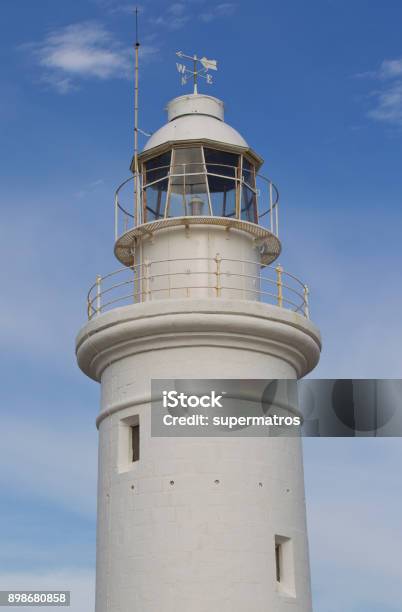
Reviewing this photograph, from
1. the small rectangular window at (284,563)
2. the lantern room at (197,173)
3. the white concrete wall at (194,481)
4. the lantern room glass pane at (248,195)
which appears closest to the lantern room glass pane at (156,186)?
the lantern room at (197,173)

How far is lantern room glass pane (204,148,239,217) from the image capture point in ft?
62.0

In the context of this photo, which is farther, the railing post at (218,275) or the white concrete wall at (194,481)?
the railing post at (218,275)

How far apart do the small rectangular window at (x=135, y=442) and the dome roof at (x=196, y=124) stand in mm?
5056

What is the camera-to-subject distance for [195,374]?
17.1 m

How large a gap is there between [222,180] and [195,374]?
3834mm

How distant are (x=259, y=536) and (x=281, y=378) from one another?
267 centimetres

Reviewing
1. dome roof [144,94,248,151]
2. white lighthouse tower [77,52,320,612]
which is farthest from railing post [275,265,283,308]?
dome roof [144,94,248,151]

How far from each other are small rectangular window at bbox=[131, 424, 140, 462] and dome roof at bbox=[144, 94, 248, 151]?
16.6 ft

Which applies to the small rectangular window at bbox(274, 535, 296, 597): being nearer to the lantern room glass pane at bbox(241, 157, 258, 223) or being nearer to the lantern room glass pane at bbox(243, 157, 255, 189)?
the lantern room glass pane at bbox(241, 157, 258, 223)

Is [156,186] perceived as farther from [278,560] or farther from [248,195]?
[278,560]

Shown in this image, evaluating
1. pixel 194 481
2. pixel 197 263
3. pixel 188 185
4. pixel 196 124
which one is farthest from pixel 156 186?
pixel 194 481

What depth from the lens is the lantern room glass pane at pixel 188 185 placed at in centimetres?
1875

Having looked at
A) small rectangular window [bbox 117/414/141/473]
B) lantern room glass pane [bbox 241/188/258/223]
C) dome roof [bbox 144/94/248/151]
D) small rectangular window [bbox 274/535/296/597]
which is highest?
dome roof [bbox 144/94/248/151]

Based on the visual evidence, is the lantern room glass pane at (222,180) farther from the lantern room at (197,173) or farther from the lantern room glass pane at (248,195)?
the lantern room glass pane at (248,195)
